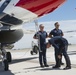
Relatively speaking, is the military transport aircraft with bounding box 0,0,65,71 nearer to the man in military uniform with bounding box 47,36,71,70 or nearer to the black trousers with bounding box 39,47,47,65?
the man in military uniform with bounding box 47,36,71,70

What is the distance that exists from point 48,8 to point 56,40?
4.86 ft

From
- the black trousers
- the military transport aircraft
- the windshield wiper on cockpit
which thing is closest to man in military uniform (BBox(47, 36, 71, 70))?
the black trousers

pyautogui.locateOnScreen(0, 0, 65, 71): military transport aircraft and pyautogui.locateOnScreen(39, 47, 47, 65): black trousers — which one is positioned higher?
pyautogui.locateOnScreen(0, 0, 65, 71): military transport aircraft

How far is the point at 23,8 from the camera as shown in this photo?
40.5 feet

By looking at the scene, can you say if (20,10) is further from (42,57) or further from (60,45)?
(42,57)

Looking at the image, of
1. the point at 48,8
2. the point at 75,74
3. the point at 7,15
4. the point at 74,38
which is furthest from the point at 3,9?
the point at 74,38

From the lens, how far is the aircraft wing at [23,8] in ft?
39.2

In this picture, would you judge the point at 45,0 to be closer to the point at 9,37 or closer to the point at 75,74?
the point at 75,74

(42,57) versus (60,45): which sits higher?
(60,45)

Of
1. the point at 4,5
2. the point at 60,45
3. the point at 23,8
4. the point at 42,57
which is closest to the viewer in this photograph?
the point at 23,8

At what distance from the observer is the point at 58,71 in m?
12.5

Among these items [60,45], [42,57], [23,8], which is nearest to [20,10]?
[23,8]

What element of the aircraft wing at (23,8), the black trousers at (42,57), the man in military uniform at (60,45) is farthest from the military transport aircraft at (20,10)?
the black trousers at (42,57)

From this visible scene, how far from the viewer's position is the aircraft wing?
11.9 meters
